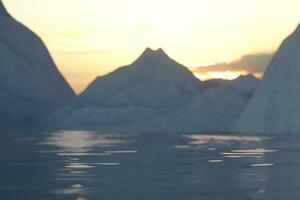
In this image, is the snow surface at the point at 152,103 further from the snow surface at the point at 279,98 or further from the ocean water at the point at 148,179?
the ocean water at the point at 148,179

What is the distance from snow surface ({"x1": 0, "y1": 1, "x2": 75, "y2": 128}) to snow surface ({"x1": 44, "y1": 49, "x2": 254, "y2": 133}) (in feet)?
102

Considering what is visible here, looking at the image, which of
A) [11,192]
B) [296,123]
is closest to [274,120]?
[296,123]

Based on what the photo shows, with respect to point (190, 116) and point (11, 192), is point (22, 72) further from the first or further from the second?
point (11, 192)

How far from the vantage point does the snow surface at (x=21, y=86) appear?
180 meters

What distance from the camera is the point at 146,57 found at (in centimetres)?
15562

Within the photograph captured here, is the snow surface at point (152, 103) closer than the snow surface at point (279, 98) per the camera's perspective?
No

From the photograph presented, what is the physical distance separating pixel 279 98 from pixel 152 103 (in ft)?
133

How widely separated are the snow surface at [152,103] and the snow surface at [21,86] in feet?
102

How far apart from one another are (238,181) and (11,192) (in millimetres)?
9378

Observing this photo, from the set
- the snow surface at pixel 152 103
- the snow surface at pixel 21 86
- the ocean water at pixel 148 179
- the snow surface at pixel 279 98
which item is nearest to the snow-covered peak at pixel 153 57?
the snow surface at pixel 152 103

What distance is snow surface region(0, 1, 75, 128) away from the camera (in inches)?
7077

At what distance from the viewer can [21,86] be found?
190m

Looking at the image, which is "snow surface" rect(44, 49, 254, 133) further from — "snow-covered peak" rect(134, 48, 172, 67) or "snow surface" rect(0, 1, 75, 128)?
"snow surface" rect(0, 1, 75, 128)

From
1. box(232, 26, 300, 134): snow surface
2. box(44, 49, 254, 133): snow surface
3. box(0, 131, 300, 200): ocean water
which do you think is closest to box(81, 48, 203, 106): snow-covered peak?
box(44, 49, 254, 133): snow surface
